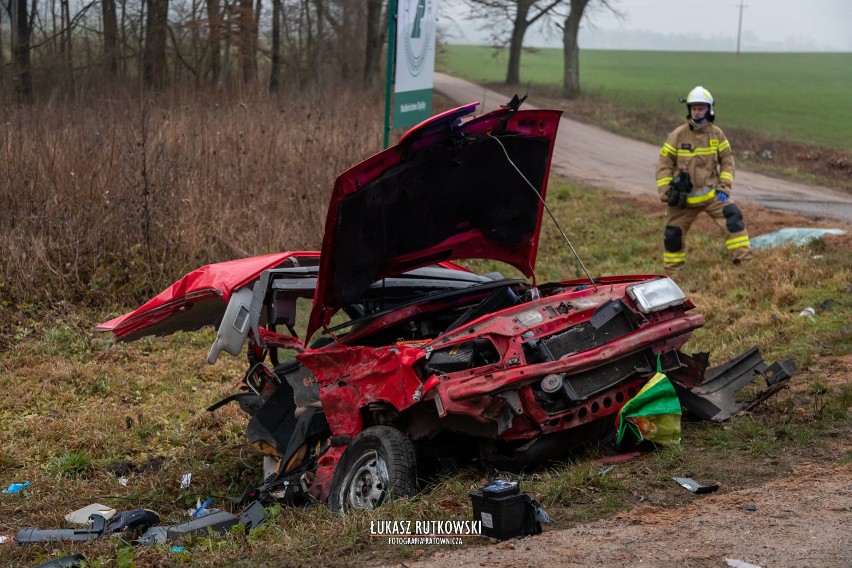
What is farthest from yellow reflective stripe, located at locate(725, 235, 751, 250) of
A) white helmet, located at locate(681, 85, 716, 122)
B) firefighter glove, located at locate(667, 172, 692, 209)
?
white helmet, located at locate(681, 85, 716, 122)


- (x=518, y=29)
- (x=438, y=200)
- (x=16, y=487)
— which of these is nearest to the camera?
(x=438, y=200)

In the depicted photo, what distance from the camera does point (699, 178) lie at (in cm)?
1088

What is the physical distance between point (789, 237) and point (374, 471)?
341 inches

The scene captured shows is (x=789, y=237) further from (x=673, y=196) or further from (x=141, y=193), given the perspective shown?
(x=141, y=193)

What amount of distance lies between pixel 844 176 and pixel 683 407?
18210 millimetres

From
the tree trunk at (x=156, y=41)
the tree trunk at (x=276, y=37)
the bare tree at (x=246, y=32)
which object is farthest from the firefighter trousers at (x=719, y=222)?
the tree trunk at (x=276, y=37)

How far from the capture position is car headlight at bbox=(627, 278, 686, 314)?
5238mm

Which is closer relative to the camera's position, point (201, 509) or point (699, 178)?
point (201, 509)

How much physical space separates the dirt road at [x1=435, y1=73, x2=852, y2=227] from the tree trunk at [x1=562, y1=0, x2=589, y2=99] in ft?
26.6

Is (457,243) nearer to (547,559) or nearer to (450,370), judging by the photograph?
(450,370)

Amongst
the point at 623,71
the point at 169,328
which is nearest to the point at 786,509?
the point at 169,328

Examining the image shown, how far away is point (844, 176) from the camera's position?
22.1 m

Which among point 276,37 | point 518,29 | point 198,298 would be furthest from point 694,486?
point 518,29

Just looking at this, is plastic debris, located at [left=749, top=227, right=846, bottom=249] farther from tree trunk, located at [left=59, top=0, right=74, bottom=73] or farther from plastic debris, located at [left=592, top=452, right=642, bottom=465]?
tree trunk, located at [left=59, top=0, right=74, bottom=73]
